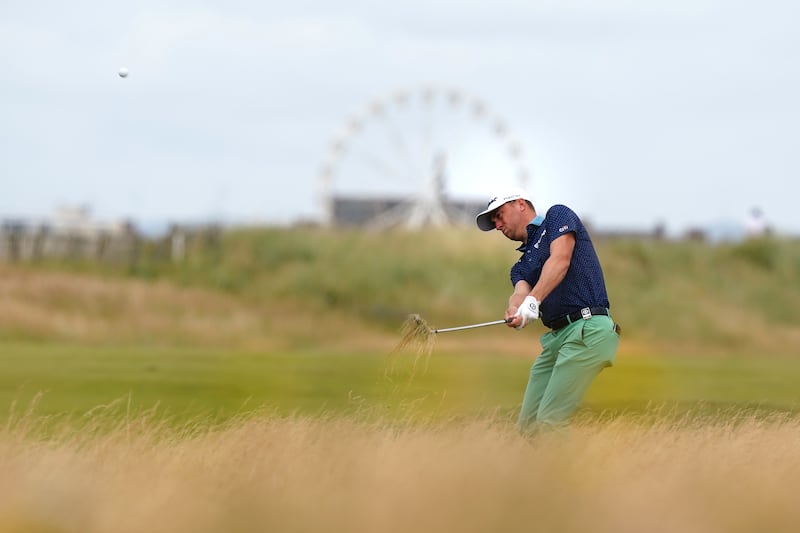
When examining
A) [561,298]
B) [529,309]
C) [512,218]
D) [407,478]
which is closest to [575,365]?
[561,298]

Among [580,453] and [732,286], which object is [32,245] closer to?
[732,286]

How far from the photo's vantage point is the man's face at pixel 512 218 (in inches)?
389

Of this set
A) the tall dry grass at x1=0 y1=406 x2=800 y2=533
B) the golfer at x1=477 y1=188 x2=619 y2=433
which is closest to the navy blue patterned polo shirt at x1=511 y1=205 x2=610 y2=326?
the golfer at x1=477 y1=188 x2=619 y2=433

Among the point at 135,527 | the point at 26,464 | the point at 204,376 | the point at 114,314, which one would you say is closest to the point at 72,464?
the point at 26,464

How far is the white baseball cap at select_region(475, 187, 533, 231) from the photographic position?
9.79m

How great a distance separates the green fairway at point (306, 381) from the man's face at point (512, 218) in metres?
6.22

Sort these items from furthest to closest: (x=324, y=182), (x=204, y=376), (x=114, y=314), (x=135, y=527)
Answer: (x=324, y=182) < (x=114, y=314) < (x=204, y=376) < (x=135, y=527)

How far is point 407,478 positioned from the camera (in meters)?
7.93

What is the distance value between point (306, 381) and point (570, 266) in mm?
15699

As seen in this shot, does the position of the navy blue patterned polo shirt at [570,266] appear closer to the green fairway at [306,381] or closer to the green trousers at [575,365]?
the green trousers at [575,365]

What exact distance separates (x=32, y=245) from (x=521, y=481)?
43604mm

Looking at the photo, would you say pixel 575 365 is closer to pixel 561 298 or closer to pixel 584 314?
pixel 584 314

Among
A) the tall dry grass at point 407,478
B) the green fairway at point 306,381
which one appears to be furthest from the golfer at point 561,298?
the green fairway at point 306,381

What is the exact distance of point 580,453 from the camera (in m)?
8.98
